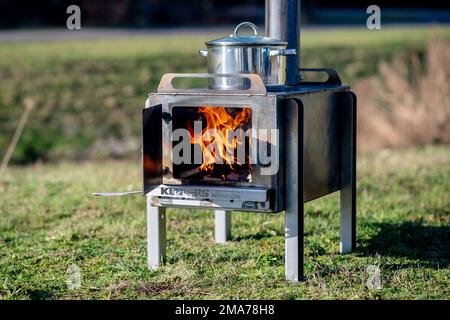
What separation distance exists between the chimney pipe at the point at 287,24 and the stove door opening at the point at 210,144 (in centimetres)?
89

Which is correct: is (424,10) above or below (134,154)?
above

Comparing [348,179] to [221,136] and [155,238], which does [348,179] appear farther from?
[155,238]

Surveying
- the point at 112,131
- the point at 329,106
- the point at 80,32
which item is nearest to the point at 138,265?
the point at 329,106

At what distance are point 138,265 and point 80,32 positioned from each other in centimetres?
1886

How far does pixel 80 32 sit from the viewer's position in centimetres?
2423

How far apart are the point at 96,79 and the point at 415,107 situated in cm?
734

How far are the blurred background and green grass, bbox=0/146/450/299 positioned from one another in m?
3.68

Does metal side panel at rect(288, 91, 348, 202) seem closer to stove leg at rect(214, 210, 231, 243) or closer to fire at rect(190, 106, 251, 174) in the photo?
fire at rect(190, 106, 251, 174)

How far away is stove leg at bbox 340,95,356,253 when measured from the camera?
627 centimetres

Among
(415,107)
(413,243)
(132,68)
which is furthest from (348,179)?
(132,68)

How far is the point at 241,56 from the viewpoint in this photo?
5660 millimetres

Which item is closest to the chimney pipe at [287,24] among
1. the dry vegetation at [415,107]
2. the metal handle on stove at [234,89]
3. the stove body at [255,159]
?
the stove body at [255,159]

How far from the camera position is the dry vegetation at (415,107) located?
12.8 metres
